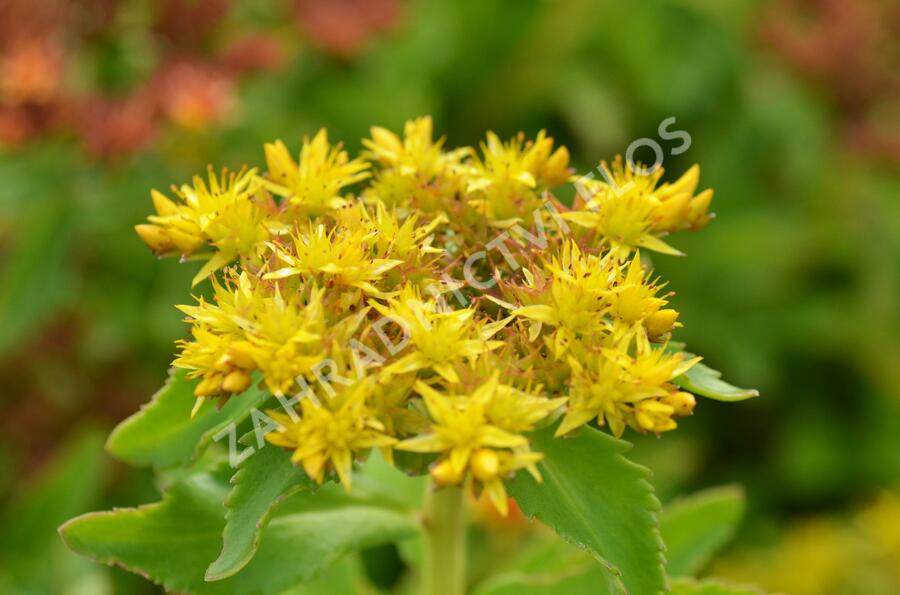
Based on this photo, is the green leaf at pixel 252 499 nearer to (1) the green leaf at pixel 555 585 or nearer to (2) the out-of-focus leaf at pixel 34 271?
(1) the green leaf at pixel 555 585

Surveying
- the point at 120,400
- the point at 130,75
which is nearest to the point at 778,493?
the point at 120,400

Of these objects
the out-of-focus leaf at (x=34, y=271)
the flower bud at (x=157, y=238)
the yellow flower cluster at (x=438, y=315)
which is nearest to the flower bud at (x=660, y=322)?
the yellow flower cluster at (x=438, y=315)

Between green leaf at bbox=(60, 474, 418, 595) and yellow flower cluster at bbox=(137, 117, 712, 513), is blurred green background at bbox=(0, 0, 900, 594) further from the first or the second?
yellow flower cluster at bbox=(137, 117, 712, 513)

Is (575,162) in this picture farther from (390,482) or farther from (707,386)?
(707,386)

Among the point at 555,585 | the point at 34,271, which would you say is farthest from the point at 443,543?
the point at 34,271

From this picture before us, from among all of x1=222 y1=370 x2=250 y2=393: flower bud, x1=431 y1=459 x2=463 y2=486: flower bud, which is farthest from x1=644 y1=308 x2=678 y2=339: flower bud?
x1=222 y1=370 x2=250 y2=393: flower bud

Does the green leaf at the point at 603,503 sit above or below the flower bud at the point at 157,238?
below

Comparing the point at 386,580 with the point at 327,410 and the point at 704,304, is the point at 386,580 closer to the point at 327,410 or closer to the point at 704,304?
the point at 704,304
